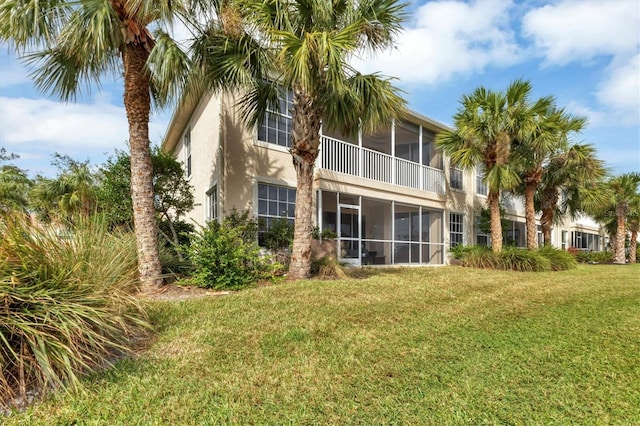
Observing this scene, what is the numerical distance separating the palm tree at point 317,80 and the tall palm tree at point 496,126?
6.45 m

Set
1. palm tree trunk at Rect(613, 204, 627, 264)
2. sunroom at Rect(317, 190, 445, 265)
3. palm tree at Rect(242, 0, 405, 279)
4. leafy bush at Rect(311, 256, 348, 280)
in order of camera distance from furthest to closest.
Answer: palm tree trunk at Rect(613, 204, 627, 264), sunroom at Rect(317, 190, 445, 265), leafy bush at Rect(311, 256, 348, 280), palm tree at Rect(242, 0, 405, 279)

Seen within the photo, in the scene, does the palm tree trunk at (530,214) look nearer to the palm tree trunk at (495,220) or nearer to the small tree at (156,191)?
the palm tree trunk at (495,220)

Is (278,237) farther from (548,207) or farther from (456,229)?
(548,207)

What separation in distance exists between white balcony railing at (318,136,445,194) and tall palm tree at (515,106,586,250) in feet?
11.4

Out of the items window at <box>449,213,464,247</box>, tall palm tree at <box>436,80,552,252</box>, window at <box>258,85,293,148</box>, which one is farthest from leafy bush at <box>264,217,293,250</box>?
window at <box>449,213,464,247</box>

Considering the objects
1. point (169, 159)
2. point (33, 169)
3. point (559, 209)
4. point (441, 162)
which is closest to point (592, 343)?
point (169, 159)

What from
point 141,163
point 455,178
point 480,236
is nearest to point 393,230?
point 455,178

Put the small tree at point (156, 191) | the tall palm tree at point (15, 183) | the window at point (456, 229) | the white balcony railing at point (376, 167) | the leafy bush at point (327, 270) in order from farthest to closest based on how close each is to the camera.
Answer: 1. the tall palm tree at point (15, 183)
2. the window at point (456, 229)
3. the white balcony railing at point (376, 167)
4. the small tree at point (156, 191)
5. the leafy bush at point (327, 270)

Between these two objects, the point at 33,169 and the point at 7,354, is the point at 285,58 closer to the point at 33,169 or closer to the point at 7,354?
the point at 7,354

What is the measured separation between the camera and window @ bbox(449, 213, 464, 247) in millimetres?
17592

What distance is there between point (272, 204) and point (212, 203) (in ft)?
7.36

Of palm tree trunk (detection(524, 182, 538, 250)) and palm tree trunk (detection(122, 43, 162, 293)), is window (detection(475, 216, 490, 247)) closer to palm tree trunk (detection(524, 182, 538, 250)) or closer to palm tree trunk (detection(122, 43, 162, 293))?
palm tree trunk (detection(524, 182, 538, 250))

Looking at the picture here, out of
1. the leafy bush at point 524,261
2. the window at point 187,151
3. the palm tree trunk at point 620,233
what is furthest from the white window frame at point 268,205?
the palm tree trunk at point 620,233

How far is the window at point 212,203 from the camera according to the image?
1120 cm
